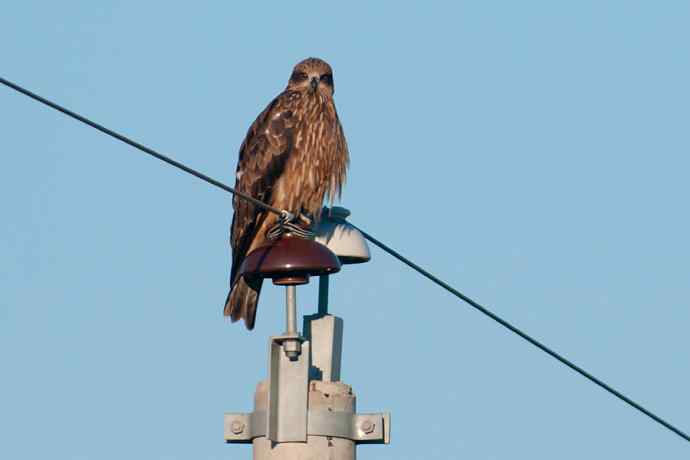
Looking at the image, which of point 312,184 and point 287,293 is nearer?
point 287,293

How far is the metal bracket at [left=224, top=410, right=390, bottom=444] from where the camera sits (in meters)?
5.21

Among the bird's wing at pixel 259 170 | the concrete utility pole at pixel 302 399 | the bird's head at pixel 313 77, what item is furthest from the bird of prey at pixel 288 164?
the concrete utility pole at pixel 302 399

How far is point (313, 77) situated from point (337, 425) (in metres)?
5.79

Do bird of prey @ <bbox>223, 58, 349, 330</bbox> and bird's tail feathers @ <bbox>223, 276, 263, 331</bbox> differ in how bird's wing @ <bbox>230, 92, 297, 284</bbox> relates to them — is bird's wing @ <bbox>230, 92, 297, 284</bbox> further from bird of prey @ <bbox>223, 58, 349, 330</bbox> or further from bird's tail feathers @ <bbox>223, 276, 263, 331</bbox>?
bird's tail feathers @ <bbox>223, 276, 263, 331</bbox>

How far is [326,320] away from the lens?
5793mm

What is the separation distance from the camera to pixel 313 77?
10.7 metres

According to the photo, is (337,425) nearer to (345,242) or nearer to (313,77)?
(345,242)

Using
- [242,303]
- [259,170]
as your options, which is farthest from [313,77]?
[242,303]

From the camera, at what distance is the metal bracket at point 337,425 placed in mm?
5207

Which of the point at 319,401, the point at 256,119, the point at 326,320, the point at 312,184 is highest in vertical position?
the point at 256,119

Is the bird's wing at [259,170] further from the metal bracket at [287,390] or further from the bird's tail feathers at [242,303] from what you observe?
the metal bracket at [287,390]

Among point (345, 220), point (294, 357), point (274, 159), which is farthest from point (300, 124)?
point (294, 357)

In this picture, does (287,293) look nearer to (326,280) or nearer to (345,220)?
(326,280)

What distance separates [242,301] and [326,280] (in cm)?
319
